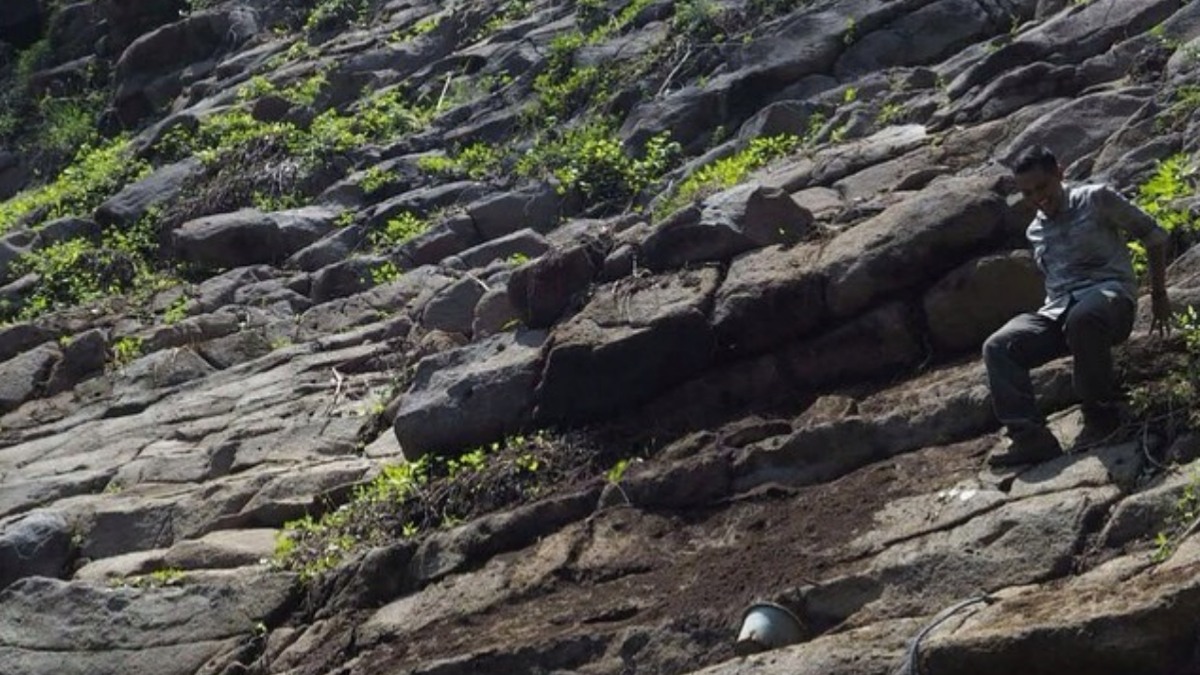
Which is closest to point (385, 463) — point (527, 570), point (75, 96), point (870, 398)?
point (527, 570)

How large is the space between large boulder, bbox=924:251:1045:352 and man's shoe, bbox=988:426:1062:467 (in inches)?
58.1

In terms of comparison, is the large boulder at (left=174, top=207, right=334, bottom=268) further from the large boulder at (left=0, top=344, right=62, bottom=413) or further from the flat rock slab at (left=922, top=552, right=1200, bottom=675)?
the flat rock slab at (left=922, top=552, right=1200, bottom=675)

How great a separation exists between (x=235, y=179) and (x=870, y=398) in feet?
32.7

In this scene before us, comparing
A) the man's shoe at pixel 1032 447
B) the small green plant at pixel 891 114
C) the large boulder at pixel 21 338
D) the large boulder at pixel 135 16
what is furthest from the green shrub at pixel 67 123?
the man's shoe at pixel 1032 447

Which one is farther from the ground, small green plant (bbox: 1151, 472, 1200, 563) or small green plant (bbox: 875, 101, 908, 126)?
small green plant (bbox: 1151, 472, 1200, 563)

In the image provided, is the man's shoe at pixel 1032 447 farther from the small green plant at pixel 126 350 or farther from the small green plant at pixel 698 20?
the small green plant at pixel 698 20

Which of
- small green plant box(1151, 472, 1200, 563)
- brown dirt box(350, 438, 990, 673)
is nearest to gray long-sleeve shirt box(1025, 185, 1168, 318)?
brown dirt box(350, 438, 990, 673)

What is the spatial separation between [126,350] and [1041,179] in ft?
30.7

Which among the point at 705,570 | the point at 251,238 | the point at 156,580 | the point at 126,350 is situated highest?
the point at 705,570

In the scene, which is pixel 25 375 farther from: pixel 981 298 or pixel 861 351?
pixel 981 298

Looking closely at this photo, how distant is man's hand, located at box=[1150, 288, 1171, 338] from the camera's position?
32.0 feet

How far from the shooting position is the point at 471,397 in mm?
12445

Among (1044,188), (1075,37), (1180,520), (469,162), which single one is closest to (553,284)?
(1044,188)

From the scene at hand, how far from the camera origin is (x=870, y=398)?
10.9 m
